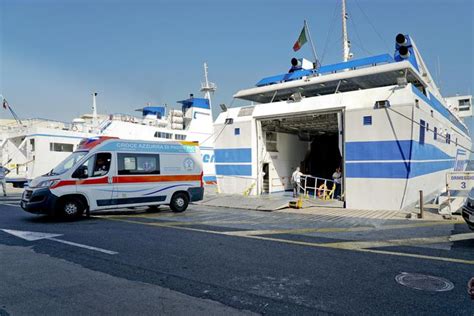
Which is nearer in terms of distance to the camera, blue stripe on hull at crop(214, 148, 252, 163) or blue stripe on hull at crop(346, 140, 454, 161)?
blue stripe on hull at crop(346, 140, 454, 161)

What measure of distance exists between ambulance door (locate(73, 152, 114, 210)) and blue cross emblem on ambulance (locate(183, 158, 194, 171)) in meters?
2.83

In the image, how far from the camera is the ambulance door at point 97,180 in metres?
10.1

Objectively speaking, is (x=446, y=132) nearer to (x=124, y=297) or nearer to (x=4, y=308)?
(x=124, y=297)

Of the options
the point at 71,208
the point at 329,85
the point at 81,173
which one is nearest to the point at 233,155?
the point at 329,85

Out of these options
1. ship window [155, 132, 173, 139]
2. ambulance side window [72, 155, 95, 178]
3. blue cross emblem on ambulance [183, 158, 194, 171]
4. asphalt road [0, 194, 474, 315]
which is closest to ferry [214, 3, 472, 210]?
asphalt road [0, 194, 474, 315]

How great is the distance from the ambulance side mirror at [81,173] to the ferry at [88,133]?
1090cm

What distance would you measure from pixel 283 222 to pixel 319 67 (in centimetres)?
1012

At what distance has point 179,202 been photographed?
1238cm

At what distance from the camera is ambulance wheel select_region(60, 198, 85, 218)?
9758mm

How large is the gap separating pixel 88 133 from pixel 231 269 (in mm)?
27551

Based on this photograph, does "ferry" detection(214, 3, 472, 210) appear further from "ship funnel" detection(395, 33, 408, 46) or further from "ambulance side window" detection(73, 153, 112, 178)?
"ambulance side window" detection(73, 153, 112, 178)

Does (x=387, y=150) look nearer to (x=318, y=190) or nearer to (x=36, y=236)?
(x=318, y=190)

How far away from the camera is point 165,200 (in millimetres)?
12031

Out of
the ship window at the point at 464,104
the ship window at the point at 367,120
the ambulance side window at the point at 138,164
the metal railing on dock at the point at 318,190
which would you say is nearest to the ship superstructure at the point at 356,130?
the ship window at the point at 367,120
